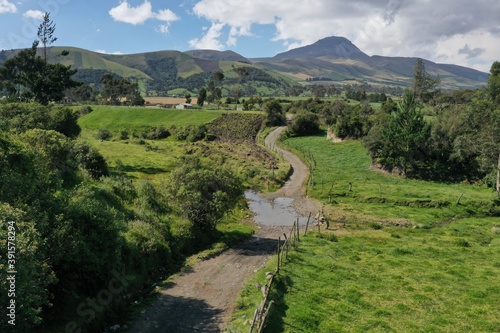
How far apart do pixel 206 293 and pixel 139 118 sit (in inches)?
5314

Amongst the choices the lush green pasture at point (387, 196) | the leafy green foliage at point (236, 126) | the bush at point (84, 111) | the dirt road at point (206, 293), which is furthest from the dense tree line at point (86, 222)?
the bush at point (84, 111)

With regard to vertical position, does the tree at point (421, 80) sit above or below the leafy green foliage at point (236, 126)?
above

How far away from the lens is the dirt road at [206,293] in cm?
2319

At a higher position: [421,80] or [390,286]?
[421,80]

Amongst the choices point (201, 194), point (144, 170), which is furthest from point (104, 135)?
point (201, 194)

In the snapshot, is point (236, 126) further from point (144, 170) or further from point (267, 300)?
point (267, 300)

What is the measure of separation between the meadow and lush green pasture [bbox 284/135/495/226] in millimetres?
170

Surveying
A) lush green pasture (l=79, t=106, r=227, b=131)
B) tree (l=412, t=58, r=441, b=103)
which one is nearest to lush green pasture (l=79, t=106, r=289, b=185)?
lush green pasture (l=79, t=106, r=227, b=131)

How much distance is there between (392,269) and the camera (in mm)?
32719

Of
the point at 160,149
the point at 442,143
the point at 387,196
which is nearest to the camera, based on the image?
the point at 387,196

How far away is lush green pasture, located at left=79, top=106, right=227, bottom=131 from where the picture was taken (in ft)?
472

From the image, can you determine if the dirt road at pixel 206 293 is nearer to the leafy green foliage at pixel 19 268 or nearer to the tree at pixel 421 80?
the leafy green foliage at pixel 19 268

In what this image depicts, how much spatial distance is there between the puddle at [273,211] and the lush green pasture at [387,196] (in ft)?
18.2

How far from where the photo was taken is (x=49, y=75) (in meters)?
79.4
